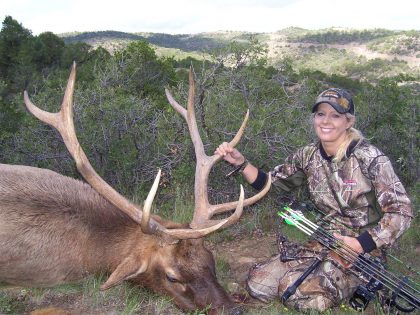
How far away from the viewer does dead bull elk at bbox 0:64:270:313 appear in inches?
133

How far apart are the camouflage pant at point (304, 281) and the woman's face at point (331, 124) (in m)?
0.97

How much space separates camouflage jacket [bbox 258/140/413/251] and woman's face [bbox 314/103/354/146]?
6.1 inches

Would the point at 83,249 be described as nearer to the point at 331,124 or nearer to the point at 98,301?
the point at 98,301

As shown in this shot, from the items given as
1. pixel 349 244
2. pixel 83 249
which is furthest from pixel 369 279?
pixel 83 249

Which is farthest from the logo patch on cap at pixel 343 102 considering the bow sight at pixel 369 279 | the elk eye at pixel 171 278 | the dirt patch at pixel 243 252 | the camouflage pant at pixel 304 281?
the elk eye at pixel 171 278

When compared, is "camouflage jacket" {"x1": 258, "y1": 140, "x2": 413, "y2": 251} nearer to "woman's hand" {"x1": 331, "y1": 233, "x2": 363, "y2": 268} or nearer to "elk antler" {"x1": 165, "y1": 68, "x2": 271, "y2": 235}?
"woman's hand" {"x1": 331, "y1": 233, "x2": 363, "y2": 268}

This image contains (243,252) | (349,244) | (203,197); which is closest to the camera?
(349,244)

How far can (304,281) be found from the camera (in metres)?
3.96

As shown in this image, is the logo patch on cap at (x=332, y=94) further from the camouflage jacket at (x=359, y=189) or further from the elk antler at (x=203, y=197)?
the elk antler at (x=203, y=197)

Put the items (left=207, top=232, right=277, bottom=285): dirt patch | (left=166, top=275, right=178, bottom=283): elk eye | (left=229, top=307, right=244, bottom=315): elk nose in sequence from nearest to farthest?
(left=229, top=307, right=244, bottom=315): elk nose
(left=166, top=275, right=178, bottom=283): elk eye
(left=207, top=232, right=277, bottom=285): dirt patch

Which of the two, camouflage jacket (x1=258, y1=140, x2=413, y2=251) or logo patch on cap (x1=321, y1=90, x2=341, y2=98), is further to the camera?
logo patch on cap (x1=321, y1=90, x2=341, y2=98)

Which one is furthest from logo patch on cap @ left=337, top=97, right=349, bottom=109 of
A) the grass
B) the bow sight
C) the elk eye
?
the elk eye

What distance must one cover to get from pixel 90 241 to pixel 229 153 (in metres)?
1.54

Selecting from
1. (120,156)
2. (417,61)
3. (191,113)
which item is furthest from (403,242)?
(417,61)
